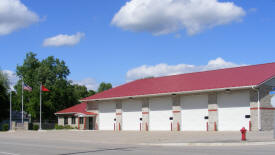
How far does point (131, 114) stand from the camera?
42.6 meters

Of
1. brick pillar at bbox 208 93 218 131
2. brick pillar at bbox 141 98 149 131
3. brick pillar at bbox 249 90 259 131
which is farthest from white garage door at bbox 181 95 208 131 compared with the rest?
brick pillar at bbox 141 98 149 131

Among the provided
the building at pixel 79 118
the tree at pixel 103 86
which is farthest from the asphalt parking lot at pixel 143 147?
the tree at pixel 103 86

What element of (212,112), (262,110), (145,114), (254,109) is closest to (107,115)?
(145,114)

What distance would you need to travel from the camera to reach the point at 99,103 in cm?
4712

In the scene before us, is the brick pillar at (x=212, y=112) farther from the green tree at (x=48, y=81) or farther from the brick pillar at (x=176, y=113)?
the green tree at (x=48, y=81)

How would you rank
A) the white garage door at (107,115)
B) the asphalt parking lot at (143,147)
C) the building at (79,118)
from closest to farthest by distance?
the asphalt parking lot at (143,147) → the white garage door at (107,115) → the building at (79,118)

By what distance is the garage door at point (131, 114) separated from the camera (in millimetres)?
41906

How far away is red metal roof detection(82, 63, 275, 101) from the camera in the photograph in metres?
33.4

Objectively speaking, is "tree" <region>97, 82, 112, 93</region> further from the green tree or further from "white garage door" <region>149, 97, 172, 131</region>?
"white garage door" <region>149, 97, 172, 131</region>

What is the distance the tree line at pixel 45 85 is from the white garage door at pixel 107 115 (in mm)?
19284

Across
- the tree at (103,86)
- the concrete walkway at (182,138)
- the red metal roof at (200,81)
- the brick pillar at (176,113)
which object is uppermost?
the tree at (103,86)

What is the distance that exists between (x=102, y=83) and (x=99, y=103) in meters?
79.0

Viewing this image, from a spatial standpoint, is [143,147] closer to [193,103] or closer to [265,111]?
[265,111]

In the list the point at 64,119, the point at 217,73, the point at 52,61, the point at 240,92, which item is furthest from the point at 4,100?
the point at 240,92
